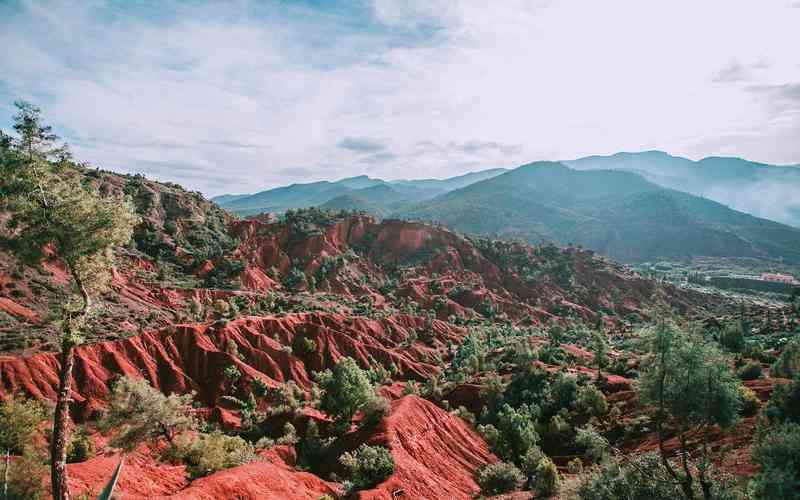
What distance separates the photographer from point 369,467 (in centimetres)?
2317

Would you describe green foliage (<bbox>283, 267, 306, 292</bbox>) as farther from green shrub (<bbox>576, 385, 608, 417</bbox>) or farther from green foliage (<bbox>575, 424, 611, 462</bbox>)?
green foliage (<bbox>575, 424, 611, 462</bbox>)

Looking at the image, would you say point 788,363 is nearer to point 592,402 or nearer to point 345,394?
point 592,402

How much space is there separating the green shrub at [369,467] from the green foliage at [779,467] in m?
16.8

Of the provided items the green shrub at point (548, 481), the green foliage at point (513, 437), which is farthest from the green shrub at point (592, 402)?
the green shrub at point (548, 481)

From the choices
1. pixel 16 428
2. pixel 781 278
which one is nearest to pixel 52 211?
pixel 16 428

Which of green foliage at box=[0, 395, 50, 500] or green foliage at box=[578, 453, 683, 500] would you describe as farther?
green foliage at box=[578, 453, 683, 500]

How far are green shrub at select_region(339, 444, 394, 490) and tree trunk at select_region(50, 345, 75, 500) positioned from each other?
49.8 feet

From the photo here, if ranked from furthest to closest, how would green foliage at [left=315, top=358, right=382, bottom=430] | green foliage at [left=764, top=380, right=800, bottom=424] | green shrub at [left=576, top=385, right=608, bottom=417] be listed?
green shrub at [left=576, top=385, right=608, bottom=417] → green foliage at [left=315, top=358, right=382, bottom=430] → green foliage at [left=764, top=380, right=800, bottom=424]

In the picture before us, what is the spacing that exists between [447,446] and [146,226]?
259 ft

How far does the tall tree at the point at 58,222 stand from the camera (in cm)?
1005

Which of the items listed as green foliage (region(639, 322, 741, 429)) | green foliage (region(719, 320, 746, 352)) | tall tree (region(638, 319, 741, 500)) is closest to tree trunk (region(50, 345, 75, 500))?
tall tree (region(638, 319, 741, 500))

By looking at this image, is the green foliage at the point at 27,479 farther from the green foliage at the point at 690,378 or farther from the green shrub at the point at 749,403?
the green shrub at the point at 749,403

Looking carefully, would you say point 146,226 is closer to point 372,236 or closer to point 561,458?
point 372,236

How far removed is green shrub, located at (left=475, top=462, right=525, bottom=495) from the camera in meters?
26.2
